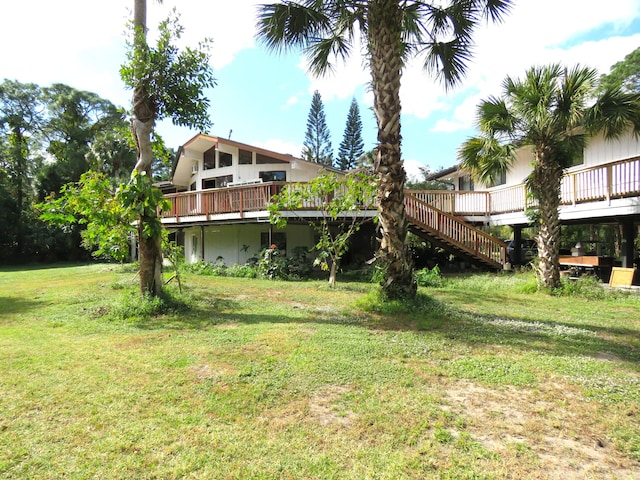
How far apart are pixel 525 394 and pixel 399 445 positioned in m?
1.69

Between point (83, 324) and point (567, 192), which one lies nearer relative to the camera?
point (83, 324)

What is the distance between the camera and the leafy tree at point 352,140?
169 feet

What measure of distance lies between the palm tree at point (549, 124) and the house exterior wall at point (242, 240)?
30.2 ft

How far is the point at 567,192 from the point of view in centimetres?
1220

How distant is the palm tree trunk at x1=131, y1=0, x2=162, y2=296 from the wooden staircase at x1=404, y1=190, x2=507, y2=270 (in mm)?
8914

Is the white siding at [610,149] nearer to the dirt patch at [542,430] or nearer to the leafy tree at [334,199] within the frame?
the leafy tree at [334,199]

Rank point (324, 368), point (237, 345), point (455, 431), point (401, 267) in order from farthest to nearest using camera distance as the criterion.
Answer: point (401, 267), point (237, 345), point (324, 368), point (455, 431)

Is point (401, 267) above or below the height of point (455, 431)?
above

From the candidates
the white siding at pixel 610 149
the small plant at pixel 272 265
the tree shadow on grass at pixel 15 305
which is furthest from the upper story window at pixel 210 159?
the white siding at pixel 610 149

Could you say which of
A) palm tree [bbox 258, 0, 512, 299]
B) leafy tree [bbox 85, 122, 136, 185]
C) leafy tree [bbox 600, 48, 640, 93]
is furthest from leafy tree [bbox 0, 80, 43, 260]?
leafy tree [bbox 600, 48, 640, 93]

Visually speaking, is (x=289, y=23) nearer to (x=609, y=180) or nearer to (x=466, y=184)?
(x=609, y=180)

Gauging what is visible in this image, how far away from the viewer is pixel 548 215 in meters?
10.3

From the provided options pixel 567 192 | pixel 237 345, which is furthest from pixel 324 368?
pixel 567 192

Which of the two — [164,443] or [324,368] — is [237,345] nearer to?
[324,368]
